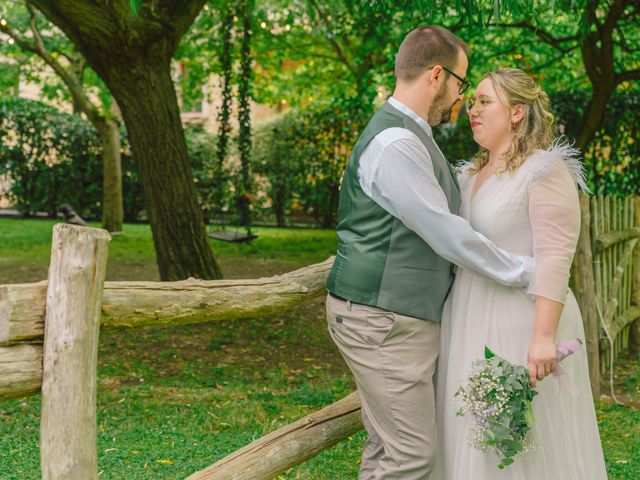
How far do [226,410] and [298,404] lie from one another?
1.74ft

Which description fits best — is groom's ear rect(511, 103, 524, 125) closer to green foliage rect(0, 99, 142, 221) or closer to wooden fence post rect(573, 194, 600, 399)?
wooden fence post rect(573, 194, 600, 399)

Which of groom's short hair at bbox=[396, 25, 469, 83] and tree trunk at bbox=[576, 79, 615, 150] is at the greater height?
tree trunk at bbox=[576, 79, 615, 150]

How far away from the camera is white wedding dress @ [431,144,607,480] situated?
2.86 meters

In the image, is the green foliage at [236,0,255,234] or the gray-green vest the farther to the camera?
the green foliage at [236,0,255,234]

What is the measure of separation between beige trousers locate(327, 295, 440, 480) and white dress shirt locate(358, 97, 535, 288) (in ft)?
1.02

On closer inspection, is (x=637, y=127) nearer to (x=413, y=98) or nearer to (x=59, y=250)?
(x=413, y=98)

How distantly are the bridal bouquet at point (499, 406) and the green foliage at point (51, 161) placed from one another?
1643 cm

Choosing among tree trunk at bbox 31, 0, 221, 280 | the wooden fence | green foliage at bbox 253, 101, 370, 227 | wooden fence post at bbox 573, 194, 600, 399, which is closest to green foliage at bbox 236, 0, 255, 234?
tree trunk at bbox 31, 0, 221, 280

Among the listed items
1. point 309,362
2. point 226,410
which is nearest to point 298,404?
point 226,410

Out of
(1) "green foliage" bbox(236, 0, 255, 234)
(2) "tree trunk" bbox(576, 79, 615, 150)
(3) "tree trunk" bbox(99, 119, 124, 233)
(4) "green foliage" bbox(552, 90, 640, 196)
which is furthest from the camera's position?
(3) "tree trunk" bbox(99, 119, 124, 233)

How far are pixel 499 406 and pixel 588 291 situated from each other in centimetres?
391

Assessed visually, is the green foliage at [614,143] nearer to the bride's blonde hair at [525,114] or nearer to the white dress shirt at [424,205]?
the bride's blonde hair at [525,114]

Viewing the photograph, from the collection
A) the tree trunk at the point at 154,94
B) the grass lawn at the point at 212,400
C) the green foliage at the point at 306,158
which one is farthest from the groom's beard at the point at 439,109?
the green foliage at the point at 306,158

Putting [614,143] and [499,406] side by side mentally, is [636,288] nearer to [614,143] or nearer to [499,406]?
[614,143]
